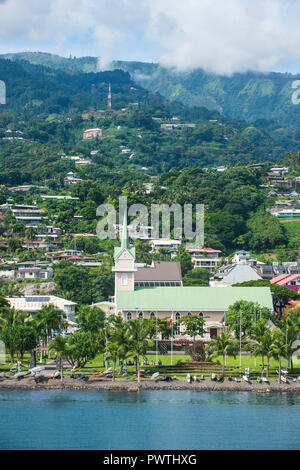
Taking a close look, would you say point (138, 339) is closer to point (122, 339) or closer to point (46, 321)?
point (122, 339)

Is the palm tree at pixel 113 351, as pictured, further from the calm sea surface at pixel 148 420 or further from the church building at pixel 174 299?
the church building at pixel 174 299

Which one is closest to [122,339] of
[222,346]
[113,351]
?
[113,351]

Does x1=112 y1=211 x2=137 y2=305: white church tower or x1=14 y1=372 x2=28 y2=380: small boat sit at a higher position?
x1=112 y1=211 x2=137 y2=305: white church tower

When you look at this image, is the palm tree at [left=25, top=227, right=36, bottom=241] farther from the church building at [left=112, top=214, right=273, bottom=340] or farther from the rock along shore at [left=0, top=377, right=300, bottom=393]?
the rock along shore at [left=0, top=377, right=300, bottom=393]

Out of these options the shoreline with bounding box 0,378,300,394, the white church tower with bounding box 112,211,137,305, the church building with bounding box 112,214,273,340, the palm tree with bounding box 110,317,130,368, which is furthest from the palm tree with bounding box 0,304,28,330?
the white church tower with bounding box 112,211,137,305

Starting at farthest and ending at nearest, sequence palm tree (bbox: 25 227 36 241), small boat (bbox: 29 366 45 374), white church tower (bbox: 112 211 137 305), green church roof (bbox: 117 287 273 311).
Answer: palm tree (bbox: 25 227 36 241)
white church tower (bbox: 112 211 137 305)
green church roof (bbox: 117 287 273 311)
small boat (bbox: 29 366 45 374)
